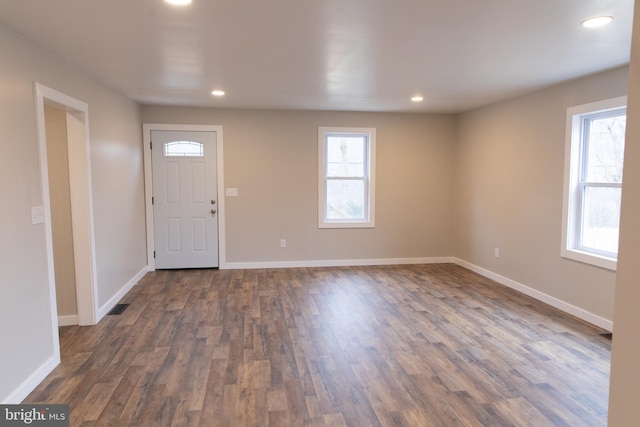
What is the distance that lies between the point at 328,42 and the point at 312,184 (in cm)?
331

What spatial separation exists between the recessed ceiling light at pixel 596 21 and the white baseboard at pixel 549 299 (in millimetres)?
2600

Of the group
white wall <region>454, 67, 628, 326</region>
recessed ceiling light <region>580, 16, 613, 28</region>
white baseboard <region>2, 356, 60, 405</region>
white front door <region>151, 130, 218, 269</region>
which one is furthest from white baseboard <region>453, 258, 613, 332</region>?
white baseboard <region>2, 356, 60, 405</region>

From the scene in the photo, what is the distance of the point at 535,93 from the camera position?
445 cm

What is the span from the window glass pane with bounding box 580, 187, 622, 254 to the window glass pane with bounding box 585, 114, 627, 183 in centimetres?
13

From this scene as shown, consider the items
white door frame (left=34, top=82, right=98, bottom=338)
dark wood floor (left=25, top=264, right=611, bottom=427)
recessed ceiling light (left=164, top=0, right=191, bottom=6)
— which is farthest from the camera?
white door frame (left=34, top=82, right=98, bottom=338)

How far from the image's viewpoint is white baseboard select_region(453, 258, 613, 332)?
366cm

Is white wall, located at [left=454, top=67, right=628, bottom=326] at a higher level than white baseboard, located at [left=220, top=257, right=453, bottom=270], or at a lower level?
higher

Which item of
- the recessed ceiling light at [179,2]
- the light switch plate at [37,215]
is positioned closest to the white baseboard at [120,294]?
the light switch plate at [37,215]

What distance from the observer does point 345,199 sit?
6.18 metres

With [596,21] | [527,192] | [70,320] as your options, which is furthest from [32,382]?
[527,192]

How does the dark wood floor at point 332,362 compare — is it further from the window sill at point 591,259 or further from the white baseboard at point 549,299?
the window sill at point 591,259

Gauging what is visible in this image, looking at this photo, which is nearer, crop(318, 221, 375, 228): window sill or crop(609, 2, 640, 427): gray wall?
crop(609, 2, 640, 427): gray wall

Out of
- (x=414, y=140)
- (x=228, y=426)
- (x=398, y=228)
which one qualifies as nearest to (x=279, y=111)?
(x=414, y=140)

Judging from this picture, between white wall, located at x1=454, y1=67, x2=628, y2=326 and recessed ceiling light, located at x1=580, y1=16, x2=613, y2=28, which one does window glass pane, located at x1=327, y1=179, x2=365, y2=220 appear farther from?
recessed ceiling light, located at x1=580, y1=16, x2=613, y2=28
